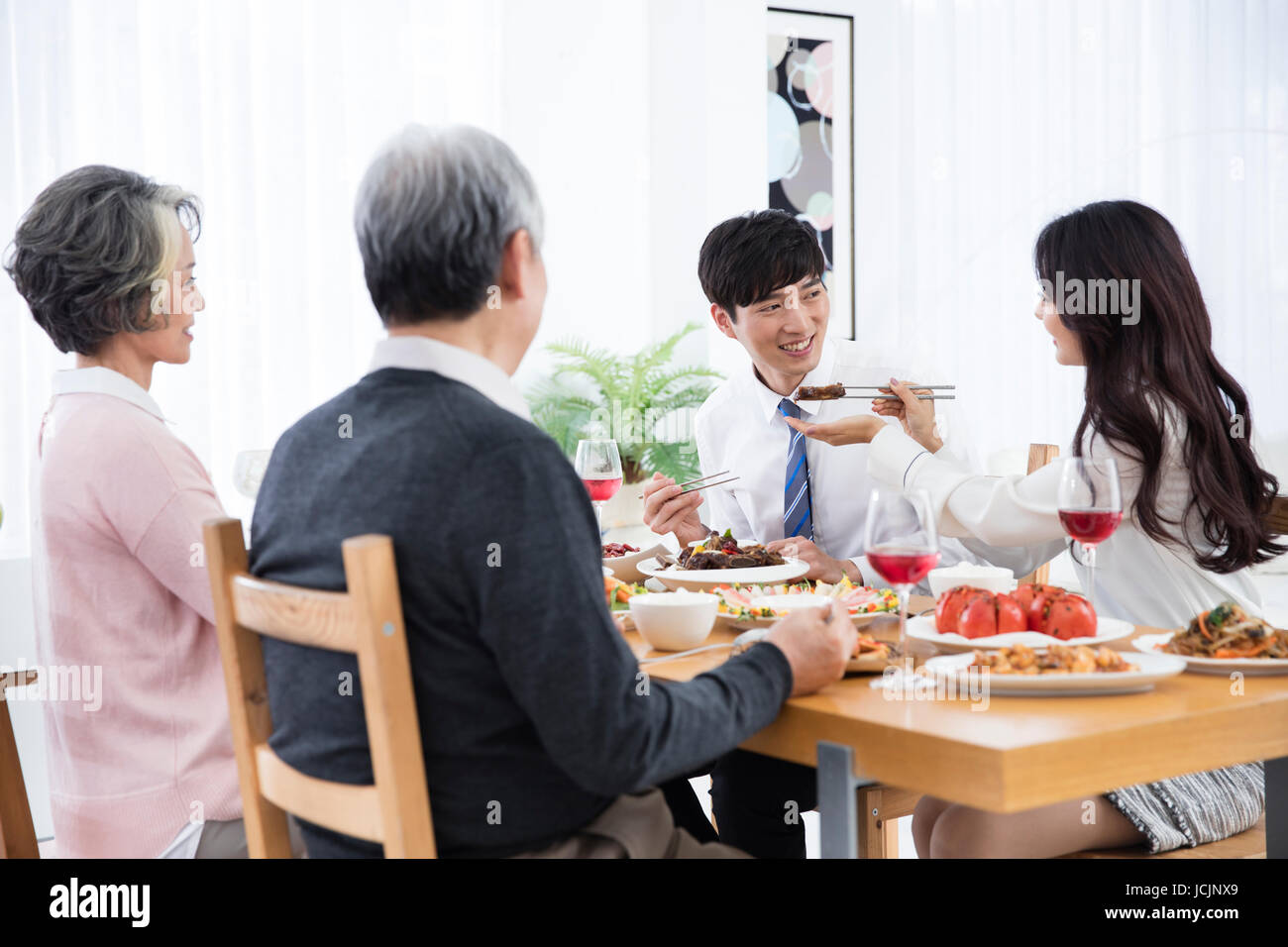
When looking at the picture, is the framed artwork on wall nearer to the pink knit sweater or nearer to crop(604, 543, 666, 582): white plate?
crop(604, 543, 666, 582): white plate

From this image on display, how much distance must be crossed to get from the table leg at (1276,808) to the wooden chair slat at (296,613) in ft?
3.84

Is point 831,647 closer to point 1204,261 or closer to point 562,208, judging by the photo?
point 562,208

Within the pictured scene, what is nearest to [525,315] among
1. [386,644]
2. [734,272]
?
[386,644]

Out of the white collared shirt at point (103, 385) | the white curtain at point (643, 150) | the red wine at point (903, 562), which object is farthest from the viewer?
the white curtain at point (643, 150)

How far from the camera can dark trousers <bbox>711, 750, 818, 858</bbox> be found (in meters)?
2.21

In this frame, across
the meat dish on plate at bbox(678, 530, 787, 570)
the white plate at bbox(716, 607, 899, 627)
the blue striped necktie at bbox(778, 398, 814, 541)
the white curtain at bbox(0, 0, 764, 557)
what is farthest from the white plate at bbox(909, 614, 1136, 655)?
the white curtain at bbox(0, 0, 764, 557)

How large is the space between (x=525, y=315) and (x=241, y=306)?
2.95 m

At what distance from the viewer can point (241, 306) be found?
13.2 feet

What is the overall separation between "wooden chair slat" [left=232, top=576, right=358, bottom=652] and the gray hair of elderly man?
314 mm

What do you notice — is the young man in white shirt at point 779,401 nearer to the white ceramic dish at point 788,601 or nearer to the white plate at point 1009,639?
the white ceramic dish at point 788,601

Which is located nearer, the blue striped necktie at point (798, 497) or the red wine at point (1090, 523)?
the red wine at point (1090, 523)

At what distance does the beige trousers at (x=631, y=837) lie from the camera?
126 cm

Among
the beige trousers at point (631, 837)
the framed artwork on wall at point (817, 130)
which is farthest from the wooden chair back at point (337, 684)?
the framed artwork on wall at point (817, 130)

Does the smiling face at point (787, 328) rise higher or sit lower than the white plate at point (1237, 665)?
higher
